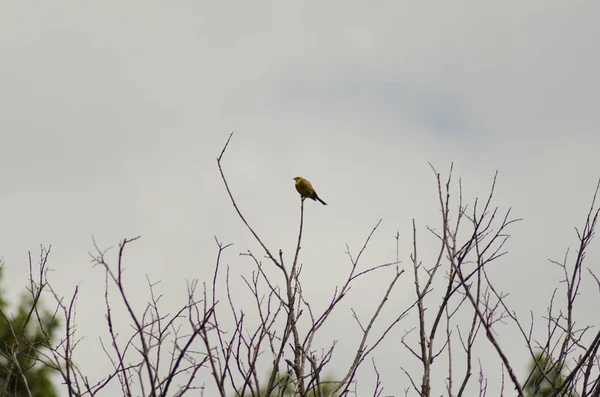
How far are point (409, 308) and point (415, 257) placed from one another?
13.0 inches

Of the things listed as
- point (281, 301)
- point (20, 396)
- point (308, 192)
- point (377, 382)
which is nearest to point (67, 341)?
point (281, 301)

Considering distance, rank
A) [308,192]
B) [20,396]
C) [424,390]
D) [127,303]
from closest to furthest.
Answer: [127,303] < [424,390] < [308,192] < [20,396]

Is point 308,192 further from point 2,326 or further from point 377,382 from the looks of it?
point 2,326

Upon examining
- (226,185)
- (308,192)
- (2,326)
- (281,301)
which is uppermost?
(2,326)

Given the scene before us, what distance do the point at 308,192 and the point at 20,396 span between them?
13.3 m

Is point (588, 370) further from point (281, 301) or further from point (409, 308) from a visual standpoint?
point (281, 301)

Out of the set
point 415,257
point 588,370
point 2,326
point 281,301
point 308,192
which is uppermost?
point 2,326

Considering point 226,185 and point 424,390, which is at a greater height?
point 226,185

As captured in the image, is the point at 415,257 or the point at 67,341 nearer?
the point at 67,341

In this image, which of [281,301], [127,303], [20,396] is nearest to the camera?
[127,303]

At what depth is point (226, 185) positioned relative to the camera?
4.85 metres

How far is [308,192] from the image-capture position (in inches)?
488

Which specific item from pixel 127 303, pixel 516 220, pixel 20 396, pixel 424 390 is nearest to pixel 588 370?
pixel 424 390

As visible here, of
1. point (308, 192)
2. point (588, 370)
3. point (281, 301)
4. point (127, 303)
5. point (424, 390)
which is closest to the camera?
point (127, 303)
